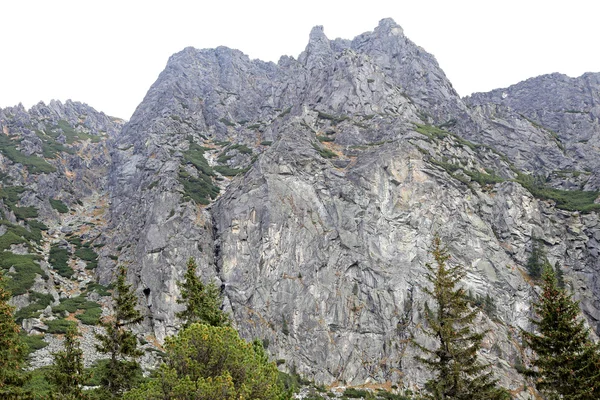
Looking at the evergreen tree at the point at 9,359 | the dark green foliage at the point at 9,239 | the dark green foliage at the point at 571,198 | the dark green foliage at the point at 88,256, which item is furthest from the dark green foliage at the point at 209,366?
the dark green foliage at the point at 571,198

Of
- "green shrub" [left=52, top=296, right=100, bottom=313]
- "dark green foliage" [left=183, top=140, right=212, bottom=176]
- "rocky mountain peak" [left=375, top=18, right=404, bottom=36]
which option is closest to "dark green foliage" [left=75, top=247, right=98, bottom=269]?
"green shrub" [left=52, top=296, right=100, bottom=313]

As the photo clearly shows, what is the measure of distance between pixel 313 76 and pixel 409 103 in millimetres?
30171

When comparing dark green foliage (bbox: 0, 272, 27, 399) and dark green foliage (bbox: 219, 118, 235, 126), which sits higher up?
dark green foliage (bbox: 219, 118, 235, 126)

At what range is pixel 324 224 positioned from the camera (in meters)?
67.6

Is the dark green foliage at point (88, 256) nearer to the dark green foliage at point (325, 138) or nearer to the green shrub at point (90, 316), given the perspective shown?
the green shrub at point (90, 316)

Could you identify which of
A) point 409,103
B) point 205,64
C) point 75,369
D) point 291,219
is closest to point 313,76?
point 409,103

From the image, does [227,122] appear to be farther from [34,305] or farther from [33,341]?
[33,341]

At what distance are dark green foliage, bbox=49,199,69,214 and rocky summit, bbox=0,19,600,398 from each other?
1.49 ft

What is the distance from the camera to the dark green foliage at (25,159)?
102 m

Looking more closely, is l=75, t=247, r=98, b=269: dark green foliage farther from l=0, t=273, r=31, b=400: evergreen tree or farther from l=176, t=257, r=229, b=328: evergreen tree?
l=0, t=273, r=31, b=400: evergreen tree

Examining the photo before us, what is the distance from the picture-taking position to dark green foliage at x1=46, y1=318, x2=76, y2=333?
48.5m

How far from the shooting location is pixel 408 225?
67.1m

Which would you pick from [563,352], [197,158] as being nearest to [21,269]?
[197,158]

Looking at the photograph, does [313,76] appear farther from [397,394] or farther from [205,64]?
[397,394]
